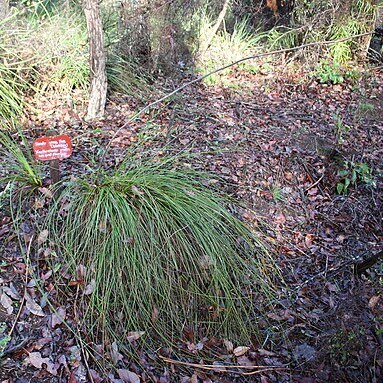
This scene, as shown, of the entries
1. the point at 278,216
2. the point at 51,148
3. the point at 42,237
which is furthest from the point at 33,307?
the point at 278,216

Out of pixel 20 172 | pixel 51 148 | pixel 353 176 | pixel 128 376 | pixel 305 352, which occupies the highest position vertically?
pixel 51 148

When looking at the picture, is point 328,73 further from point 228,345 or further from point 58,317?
point 58,317

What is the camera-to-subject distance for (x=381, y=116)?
550 centimetres

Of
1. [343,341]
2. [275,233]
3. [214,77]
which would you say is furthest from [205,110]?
[343,341]

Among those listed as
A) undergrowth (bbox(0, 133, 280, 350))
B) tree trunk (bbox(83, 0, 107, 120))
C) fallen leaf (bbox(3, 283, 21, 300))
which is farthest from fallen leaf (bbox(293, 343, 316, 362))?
tree trunk (bbox(83, 0, 107, 120))

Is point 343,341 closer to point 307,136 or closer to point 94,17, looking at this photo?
point 307,136

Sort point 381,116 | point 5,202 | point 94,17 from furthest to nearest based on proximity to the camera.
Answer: point 381,116, point 94,17, point 5,202

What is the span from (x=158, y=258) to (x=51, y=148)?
3.55 ft

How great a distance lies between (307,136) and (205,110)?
1301 millimetres

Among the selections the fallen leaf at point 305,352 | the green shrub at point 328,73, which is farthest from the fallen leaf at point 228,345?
the green shrub at point 328,73

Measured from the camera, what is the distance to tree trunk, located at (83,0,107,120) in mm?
3823

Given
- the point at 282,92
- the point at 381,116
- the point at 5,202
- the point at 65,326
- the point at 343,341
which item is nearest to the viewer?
the point at 65,326

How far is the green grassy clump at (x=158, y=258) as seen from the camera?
2.57 meters

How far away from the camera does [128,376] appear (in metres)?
2.28
